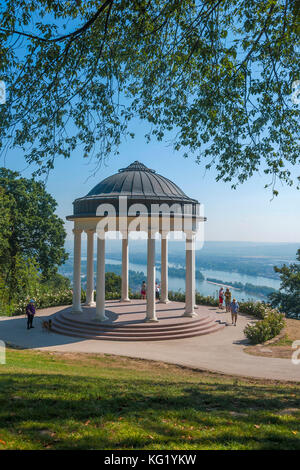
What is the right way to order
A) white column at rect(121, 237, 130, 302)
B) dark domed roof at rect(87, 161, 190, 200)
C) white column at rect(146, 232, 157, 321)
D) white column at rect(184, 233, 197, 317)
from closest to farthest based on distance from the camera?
white column at rect(146, 232, 157, 321), dark domed roof at rect(87, 161, 190, 200), white column at rect(184, 233, 197, 317), white column at rect(121, 237, 130, 302)

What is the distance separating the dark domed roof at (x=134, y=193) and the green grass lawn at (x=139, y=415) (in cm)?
1171

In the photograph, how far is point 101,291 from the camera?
2019cm

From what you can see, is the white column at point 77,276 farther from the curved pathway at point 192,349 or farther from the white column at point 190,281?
the white column at point 190,281

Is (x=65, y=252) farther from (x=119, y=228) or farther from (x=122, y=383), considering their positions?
(x=122, y=383)

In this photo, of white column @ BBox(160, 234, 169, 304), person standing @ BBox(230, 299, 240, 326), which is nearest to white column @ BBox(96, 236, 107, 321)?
white column @ BBox(160, 234, 169, 304)

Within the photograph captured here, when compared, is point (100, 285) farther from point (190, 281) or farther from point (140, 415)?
point (140, 415)

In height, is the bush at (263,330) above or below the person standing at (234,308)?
below

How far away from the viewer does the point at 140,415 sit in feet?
20.4

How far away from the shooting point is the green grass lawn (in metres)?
4.99

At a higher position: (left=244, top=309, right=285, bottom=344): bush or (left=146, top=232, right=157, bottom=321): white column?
(left=146, top=232, right=157, bottom=321): white column

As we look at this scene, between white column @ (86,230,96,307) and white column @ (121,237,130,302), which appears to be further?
white column @ (121,237,130,302)

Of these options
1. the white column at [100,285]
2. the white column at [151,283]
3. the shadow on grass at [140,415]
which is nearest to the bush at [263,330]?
the white column at [151,283]

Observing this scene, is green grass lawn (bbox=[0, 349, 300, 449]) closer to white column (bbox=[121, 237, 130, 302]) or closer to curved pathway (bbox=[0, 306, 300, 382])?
curved pathway (bbox=[0, 306, 300, 382])

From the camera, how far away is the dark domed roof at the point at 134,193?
19703 millimetres
